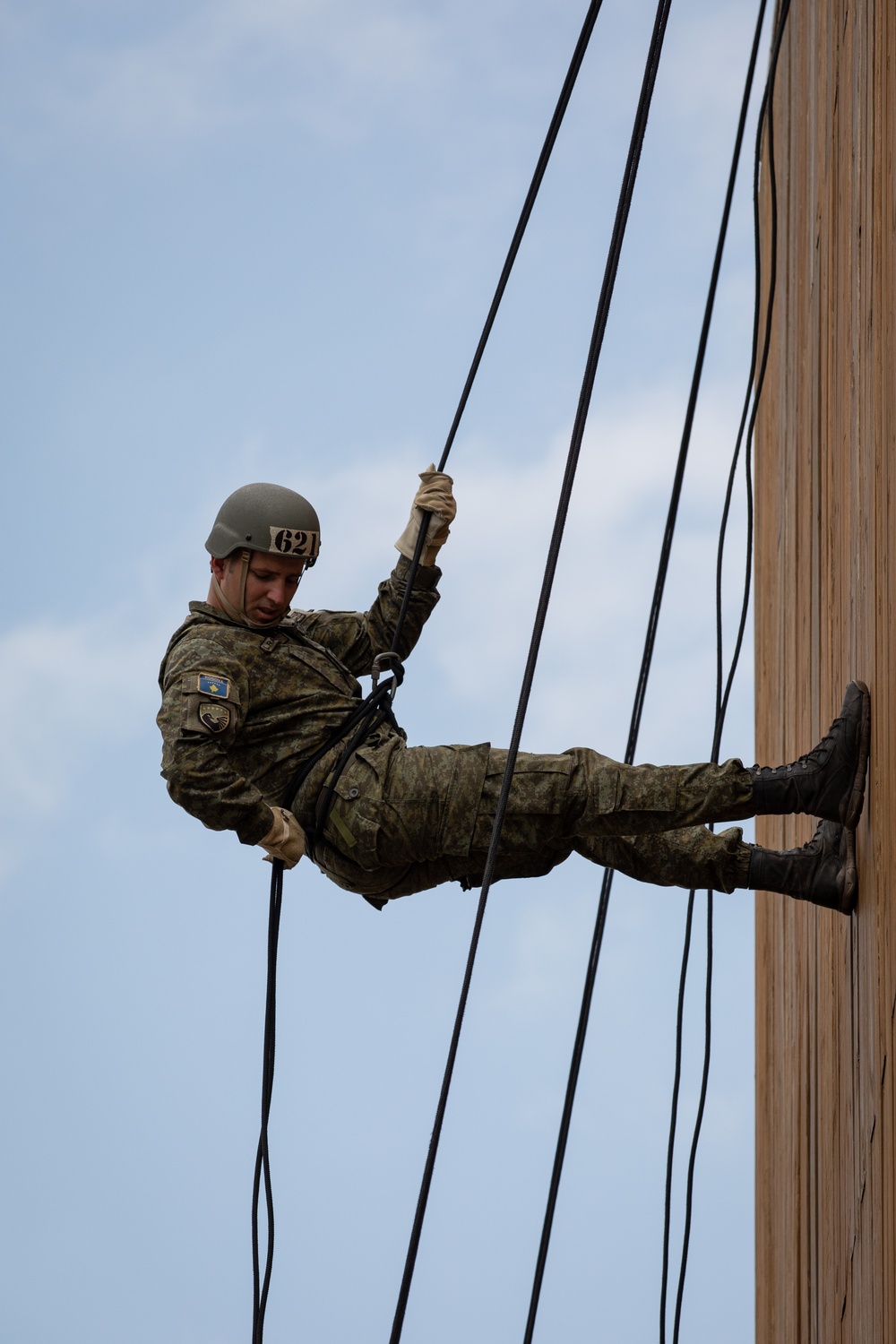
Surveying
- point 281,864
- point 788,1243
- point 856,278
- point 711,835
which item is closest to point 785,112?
point 856,278

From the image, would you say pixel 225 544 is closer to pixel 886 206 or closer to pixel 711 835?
pixel 711 835

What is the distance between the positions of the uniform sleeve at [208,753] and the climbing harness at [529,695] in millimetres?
227

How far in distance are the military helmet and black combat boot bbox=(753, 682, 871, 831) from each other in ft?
4.34

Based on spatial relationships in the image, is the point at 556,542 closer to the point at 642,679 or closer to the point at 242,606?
the point at 242,606

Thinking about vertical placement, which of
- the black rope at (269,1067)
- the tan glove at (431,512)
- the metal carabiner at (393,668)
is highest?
the tan glove at (431,512)

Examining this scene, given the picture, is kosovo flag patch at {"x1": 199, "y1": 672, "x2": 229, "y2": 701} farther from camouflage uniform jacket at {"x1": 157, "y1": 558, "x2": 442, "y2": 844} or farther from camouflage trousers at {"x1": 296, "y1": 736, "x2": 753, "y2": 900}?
camouflage trousers at {"x1": 296, "y1": 736, "x2": 753, "y2": 900}

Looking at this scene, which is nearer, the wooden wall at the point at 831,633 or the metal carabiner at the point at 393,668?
the wooden wall at the point at 831,633

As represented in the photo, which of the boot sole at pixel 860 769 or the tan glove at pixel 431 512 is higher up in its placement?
the tan glove at pixel 431 512

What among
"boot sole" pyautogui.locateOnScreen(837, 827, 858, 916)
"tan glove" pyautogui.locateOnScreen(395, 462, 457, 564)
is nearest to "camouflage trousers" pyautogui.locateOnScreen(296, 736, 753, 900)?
"boot sole" pyautogui.locateOnScreen(837, 827, 858, 916)

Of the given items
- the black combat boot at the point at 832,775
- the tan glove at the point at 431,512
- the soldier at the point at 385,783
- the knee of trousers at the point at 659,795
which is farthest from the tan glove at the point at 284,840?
the black combat boot at the point at 832,775

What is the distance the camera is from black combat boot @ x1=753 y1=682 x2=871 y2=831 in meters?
4.00

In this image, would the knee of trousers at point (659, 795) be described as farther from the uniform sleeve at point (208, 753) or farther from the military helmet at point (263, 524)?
the military helmet at point (263, 524)

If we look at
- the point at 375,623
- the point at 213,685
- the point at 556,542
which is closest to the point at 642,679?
the point at 375,623

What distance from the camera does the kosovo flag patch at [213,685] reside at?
14.2ft
